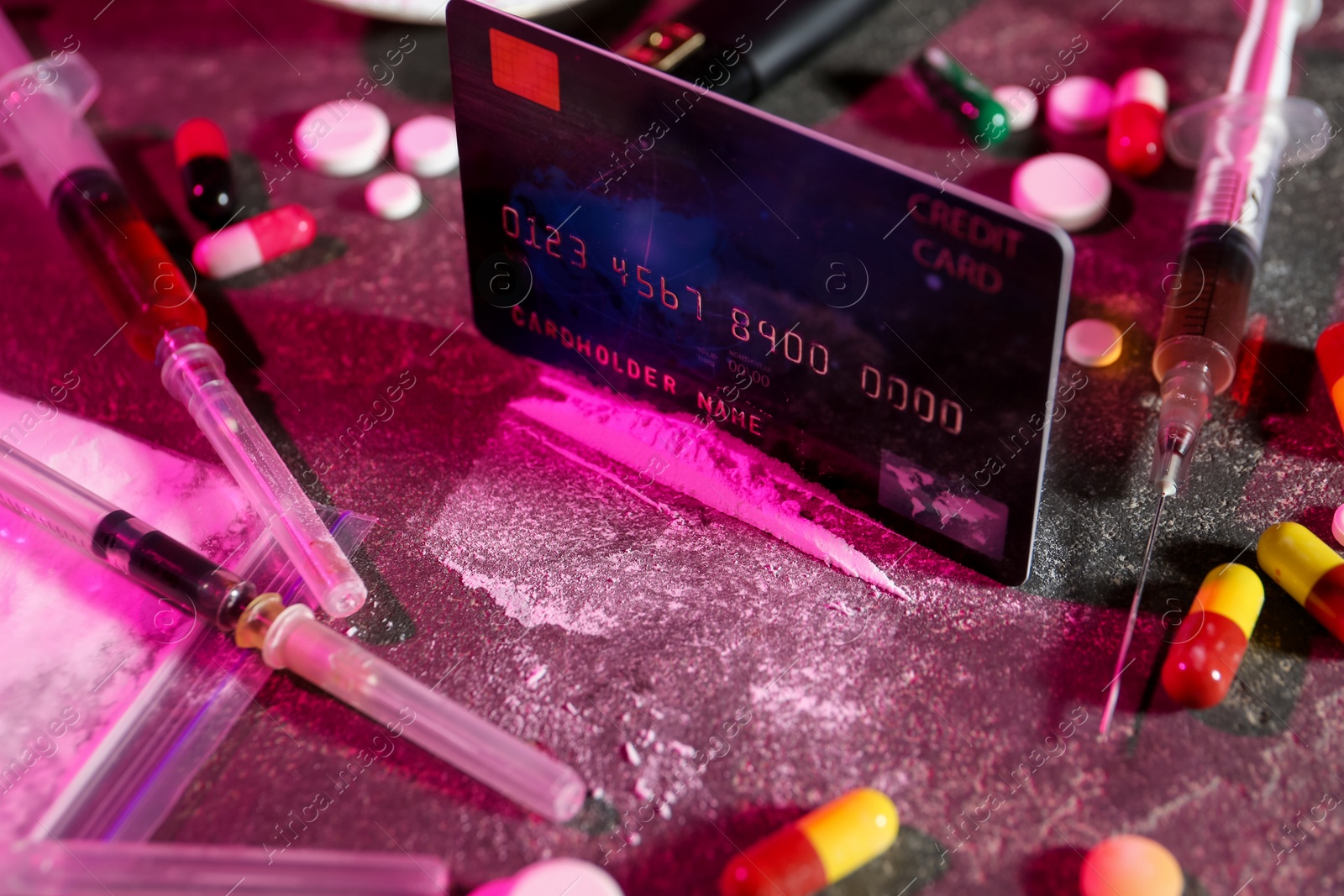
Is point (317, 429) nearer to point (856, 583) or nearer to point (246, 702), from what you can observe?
point (246, 702)

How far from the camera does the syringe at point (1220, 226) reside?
0.77 meters

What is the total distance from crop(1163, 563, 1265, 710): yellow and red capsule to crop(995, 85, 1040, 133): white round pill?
522mm

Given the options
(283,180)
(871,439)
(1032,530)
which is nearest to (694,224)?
(871,439)

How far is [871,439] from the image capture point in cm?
74

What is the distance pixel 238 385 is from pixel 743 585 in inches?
17.4

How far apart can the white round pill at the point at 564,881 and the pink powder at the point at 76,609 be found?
0.95 ft

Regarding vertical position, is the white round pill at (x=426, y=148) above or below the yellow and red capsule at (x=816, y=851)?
above

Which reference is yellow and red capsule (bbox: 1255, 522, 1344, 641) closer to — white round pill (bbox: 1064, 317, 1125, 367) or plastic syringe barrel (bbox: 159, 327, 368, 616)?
white round pill (bbox: 1064, 317, 1125, 367)

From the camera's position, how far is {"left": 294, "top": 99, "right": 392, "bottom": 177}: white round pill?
1.04 metres

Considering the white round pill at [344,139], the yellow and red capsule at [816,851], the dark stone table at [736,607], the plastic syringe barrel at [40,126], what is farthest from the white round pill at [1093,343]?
the plastic syringe barrel at [40,126]

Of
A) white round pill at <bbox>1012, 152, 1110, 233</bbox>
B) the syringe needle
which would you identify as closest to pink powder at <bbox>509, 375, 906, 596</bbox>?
the syringe needle

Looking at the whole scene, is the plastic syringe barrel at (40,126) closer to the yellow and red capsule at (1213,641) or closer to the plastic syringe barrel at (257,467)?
the plastic syringe barrel at (257,467)

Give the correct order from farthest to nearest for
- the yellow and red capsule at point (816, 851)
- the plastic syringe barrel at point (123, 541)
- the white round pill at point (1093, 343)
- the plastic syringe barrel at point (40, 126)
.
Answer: the plastic syringe barrel at point (40, 126) < the white round pill at point (1093, 343) < the plastic syringe barrel at point (123, 541) < the yellow and red capsule at point (816, 851)

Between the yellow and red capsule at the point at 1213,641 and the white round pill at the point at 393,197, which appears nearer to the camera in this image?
the yellow and red capsule at the point at 1213,641
